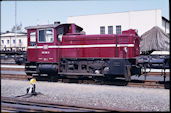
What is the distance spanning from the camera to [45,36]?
12.4m

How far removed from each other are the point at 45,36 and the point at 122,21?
20.7 metres

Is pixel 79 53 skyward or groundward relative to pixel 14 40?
groundward

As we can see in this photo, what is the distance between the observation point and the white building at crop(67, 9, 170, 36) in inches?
1148

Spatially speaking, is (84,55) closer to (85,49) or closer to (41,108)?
(85,49)

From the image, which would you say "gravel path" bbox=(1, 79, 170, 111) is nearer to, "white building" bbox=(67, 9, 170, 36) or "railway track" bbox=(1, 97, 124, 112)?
"railway track" bbox=(1, 97, 124, 112)

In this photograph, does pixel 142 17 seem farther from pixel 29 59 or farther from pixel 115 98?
pixel 115 98

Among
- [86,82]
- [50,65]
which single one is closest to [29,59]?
[50,65]

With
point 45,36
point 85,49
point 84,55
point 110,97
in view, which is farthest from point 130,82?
point 45,36

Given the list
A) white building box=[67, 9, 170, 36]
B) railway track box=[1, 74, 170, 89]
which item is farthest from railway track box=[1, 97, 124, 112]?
white building box=[67, 9, 170, 36]

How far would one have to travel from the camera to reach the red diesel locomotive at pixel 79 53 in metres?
11.1

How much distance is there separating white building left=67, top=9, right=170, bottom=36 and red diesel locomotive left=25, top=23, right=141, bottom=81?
18.7m

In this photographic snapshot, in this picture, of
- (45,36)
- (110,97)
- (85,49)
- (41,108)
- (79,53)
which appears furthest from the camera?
(45,36)

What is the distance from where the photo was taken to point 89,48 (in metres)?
11.8

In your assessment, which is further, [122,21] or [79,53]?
[122,21]
